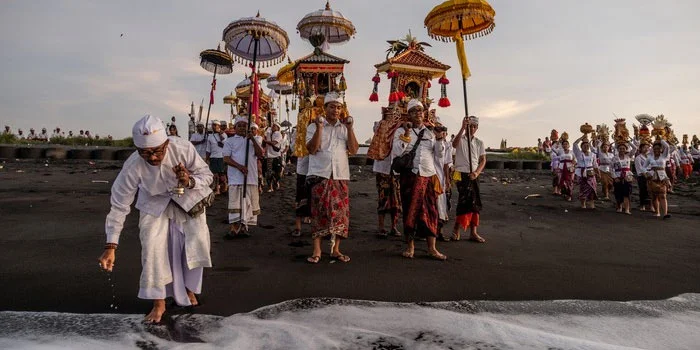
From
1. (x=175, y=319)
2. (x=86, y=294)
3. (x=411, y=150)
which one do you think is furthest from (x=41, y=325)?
(x=411, y=150)

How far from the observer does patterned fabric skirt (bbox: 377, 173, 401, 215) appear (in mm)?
5875

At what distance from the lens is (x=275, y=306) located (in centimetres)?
311

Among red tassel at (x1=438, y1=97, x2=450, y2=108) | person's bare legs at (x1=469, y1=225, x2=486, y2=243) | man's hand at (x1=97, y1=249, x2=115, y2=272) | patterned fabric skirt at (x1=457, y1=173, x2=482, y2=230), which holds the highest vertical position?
red tassel at (x1=438, y1=97, x2=450, y2=108)

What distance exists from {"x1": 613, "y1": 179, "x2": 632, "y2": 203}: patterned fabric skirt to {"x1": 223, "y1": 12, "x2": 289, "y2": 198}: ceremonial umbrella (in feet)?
27.3

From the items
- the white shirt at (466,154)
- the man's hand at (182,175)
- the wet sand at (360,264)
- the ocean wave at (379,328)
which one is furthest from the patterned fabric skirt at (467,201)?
the man's hand at (182,175)

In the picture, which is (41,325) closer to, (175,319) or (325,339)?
(175,319)

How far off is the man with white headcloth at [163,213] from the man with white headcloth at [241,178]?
2.53 meters

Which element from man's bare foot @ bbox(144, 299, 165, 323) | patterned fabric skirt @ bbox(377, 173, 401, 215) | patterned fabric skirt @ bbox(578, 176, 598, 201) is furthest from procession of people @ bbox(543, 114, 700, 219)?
man's bare foot @ bbox(144, 299, 165, 323)

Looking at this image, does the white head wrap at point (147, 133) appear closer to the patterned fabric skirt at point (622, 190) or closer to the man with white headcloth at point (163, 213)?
the man with white headcloth at point (163, 213)

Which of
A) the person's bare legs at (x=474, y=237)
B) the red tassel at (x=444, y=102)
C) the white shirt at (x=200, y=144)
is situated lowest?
the person's bare legs at (x=474, y=237)

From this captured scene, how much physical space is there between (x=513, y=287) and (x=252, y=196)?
3.74 m

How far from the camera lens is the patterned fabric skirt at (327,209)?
4.39 meters

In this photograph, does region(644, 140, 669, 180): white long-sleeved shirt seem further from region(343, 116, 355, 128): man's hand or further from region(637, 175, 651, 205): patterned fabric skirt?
region(343, 116, 355, 128): man's hand

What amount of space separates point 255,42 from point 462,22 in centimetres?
331
